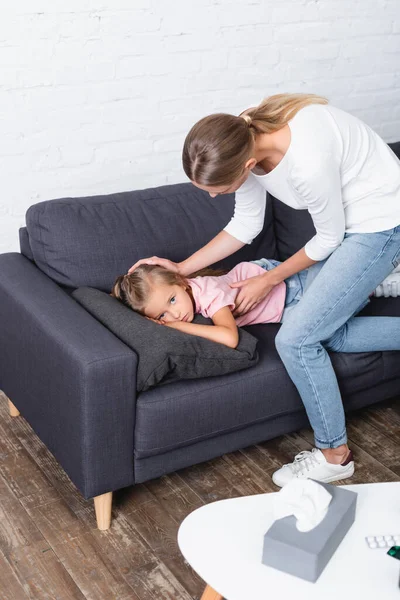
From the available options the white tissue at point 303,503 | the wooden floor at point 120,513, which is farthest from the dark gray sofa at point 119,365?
the white tissue at point 303,503

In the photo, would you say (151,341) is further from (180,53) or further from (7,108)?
(180,53)

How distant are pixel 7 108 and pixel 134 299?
2.78ft

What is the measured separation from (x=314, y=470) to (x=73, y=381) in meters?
0.78

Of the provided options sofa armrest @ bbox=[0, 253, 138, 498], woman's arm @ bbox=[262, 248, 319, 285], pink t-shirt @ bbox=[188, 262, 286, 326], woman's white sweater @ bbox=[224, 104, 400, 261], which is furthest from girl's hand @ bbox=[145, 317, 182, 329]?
woman's white sweater @ bbox=[224, 104, 400, 261]

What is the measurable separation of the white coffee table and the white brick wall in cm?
154

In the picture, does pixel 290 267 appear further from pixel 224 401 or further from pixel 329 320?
pixel 224 401

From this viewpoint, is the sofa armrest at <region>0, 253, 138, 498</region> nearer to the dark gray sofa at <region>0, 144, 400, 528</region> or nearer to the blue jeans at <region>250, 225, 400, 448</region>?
the dark gray sofa at <region>0, 144, 400, 528</region>

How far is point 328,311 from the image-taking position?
7.38 feet

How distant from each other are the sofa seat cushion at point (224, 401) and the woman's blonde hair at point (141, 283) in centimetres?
29

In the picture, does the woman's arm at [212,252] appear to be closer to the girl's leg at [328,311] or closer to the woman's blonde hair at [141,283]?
the woman's blonde hair at [141,283]

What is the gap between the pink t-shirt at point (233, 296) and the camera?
7.84ft

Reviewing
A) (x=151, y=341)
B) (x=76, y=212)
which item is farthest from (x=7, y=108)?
(x=151, y=341)

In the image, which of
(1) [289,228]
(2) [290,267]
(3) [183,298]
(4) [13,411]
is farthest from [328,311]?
(4) [13,411]

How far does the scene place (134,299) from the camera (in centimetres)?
235
